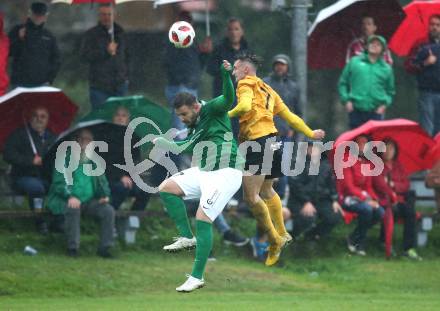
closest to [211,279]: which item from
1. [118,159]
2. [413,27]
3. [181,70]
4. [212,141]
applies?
[118,159]

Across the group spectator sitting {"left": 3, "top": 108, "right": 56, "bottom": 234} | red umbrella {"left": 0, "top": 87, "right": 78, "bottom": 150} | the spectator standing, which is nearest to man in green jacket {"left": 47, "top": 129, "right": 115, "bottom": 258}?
spectator sitting {"left": 3, "top": 108, "right": 56, "bottom": 234}

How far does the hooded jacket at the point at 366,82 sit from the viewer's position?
19062 mm

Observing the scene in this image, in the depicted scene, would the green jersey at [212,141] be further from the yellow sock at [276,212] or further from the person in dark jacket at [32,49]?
the person in dark jacket at [32,49]

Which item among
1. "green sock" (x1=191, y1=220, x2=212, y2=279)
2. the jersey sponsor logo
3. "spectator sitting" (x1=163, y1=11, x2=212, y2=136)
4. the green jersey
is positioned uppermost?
"spectator sitting" (x1=163, y1=11, x2=212, y2=136)

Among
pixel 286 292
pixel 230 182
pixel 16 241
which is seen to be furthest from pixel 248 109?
pixel 16 241

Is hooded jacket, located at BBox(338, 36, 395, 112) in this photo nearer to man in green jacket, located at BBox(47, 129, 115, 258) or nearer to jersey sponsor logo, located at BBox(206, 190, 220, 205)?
man in green jacket, located at BBox(47, 129, 115, 258)

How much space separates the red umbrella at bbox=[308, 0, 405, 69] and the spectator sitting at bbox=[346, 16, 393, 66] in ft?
0.45

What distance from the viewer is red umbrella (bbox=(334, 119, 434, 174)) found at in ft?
61.0

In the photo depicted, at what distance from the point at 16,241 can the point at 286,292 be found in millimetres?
3539

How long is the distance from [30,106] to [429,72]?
211 inches

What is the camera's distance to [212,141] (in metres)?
14.7

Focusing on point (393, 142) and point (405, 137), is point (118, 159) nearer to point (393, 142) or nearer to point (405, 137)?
point (393, 142)

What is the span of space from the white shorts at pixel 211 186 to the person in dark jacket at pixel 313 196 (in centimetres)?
376

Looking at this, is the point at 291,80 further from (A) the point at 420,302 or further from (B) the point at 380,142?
(A) the point at 420,302
